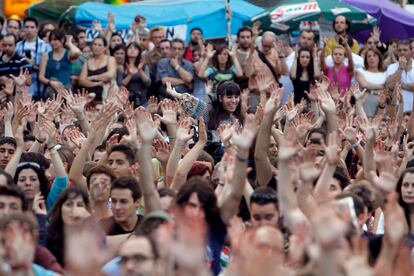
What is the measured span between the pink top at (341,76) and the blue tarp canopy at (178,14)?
195 inches

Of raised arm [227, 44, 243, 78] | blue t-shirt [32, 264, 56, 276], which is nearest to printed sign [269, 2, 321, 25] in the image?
raised arm [227, 44, 243, 78]

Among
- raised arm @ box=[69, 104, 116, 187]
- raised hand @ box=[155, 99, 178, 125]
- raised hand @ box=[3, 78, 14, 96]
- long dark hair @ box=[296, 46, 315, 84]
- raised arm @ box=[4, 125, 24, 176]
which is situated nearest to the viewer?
raised arm @ box=[4, 125, 24, 176]

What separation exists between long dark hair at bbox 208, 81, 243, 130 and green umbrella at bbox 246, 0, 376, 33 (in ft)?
22.3

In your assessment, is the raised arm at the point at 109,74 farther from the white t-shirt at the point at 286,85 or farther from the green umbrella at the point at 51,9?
the green umbrella at the point at 51,9

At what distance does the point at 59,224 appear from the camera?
8.98 m

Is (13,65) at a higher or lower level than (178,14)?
lower

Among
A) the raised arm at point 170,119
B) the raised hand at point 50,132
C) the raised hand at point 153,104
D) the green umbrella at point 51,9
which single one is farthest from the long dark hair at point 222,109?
the green umbrella at point 51,9

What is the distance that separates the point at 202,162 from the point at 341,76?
627cm

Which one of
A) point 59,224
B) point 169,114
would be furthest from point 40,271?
point 169,114

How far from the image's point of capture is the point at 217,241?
324 inches

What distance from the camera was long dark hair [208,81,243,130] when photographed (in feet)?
42.3

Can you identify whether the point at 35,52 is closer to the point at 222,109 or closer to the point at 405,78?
the point at 405,78

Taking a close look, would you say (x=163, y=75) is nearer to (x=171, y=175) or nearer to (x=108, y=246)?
(x=171, y=175)

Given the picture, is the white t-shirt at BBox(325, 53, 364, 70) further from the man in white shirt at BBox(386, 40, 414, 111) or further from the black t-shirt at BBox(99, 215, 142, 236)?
the black t-shirt at BBox(99, 215, 142, 236)
